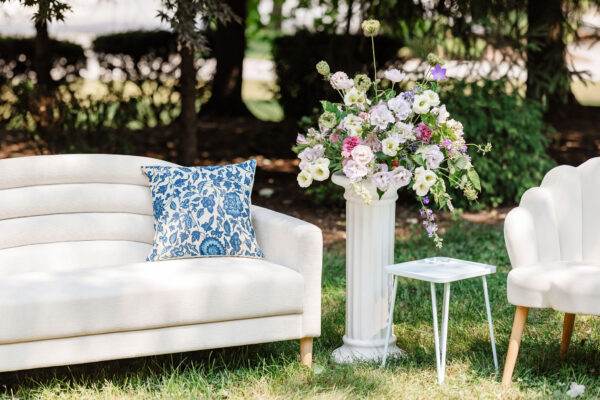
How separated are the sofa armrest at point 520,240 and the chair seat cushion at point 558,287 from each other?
0.07 meters

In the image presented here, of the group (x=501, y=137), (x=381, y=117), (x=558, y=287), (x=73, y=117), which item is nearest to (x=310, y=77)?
(x=501, y=137)

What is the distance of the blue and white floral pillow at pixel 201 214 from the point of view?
12.7 ft

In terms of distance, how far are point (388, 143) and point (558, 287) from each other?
3.16 ft

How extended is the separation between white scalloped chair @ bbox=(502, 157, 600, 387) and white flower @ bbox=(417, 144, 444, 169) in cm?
41

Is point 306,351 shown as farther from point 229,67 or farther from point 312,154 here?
point 229,67

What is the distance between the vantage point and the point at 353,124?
12.0 ft

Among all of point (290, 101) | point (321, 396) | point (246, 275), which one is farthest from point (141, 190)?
Result: point (290, 101)

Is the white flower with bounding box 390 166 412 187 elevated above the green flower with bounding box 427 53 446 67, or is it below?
below

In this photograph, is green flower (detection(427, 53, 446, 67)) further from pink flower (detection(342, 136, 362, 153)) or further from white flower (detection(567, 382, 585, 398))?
white flower (detection(567, 382, 585, 398))

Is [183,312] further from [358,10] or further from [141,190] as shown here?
[358,10]

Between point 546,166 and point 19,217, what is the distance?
4965mm

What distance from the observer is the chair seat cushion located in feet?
10.7

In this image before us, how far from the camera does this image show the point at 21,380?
364cm

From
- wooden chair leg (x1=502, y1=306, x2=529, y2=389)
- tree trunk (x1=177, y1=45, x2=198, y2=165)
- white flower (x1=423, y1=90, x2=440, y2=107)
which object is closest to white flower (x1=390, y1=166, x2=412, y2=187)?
white flower (x1=423, y1=90, x2=440, y2=107)
